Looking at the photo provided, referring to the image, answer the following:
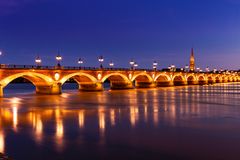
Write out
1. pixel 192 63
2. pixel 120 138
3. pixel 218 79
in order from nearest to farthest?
A: pixel 120 138 < pixel 218 79 < pixel 192 63

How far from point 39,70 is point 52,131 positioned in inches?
1351

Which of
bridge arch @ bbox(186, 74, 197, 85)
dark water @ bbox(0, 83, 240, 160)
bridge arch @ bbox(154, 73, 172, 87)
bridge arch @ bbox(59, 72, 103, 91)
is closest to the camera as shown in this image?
dark water @ bbox(0, 83, 240, 160)

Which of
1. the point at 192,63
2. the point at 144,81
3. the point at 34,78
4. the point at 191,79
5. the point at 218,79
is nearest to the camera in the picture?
the point at 34,78

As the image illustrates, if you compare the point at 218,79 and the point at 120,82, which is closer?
the point at 120,82

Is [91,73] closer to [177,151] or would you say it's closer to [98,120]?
[98,120]

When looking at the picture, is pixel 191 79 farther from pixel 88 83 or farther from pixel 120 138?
pixel 120 138

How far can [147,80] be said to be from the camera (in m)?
90.8

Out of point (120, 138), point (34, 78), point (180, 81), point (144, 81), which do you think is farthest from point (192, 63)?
point (120, 138)

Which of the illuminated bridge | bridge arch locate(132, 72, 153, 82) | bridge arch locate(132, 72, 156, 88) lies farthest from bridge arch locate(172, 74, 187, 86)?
bridge arch locate(132, 72, 153, 82)

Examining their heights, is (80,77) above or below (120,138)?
above

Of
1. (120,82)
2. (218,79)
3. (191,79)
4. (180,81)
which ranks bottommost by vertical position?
(180,81)

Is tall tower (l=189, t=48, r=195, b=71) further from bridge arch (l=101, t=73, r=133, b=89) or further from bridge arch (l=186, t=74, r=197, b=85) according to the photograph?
bridge arch (l=101, t=73, r=133, b=89)

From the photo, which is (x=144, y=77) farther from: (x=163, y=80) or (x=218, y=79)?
(x=218, y=79)

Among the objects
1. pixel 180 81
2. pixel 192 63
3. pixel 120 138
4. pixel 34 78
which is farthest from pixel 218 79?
pixel 120 138
